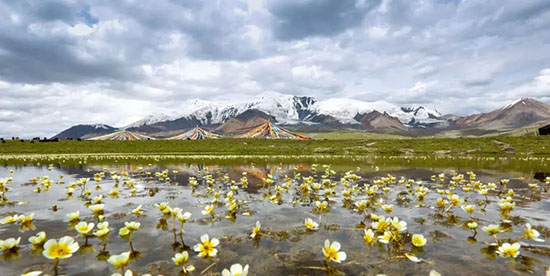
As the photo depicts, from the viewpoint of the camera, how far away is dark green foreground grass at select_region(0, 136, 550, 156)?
46.0m

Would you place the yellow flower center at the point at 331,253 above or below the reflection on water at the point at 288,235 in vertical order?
above

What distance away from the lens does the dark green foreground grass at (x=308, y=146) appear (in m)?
46.0

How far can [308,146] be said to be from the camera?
2285 inches

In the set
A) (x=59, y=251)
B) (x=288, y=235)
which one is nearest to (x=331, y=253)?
(x=288, y=235)

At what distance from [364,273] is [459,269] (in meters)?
1.69

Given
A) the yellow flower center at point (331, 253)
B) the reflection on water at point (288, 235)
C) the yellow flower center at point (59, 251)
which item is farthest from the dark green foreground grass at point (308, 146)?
the yellow flower center at point (59, 251)

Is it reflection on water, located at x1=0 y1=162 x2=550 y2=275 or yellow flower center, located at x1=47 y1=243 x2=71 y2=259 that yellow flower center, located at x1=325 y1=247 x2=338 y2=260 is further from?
yellow flower center, located at x1=47 y1=243 x2=71 y2=259

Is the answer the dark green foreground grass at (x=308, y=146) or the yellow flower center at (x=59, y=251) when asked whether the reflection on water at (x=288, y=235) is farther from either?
the dark green foreground grass at (x=308, y=146)

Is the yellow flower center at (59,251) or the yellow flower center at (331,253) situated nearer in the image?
the yellow flower center at (59,251)

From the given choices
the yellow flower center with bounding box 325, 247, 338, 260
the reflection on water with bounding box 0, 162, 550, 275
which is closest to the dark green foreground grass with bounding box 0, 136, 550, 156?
the reflection on water with bounding box 0, 162, 550, 275

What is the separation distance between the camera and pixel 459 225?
22.6 feet

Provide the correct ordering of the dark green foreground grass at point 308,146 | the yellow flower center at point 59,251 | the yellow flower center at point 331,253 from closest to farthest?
1. the yellow flower center at point 59,251
2. the yellow flower center at point 331,253
3. the dark green foreground grass at point 308,146

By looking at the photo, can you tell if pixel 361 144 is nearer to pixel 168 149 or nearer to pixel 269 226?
pixel 168 149

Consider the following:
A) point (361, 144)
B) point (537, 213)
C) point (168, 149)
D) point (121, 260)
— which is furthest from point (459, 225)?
point (168, 149)
